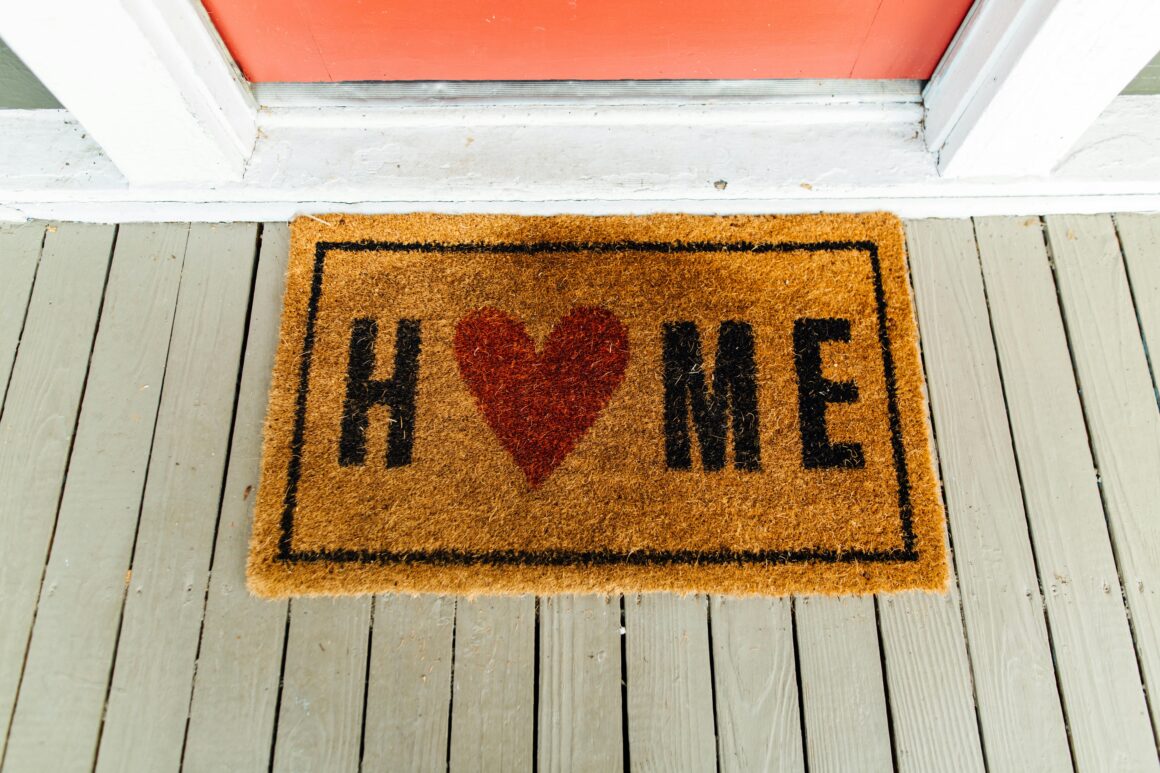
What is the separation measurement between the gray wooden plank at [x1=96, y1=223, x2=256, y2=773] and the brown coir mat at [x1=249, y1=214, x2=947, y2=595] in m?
0.10

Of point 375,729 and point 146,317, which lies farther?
point 146,317

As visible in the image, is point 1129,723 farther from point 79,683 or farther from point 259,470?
point 79,683

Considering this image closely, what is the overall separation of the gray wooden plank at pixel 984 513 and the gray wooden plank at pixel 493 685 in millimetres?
669

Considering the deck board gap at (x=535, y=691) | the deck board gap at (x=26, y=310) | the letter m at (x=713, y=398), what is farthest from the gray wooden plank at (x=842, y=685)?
the deck board gap at (x=26, y=310)

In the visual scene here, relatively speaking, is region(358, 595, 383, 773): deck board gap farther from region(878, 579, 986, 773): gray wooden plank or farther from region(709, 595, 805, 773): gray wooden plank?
region(878, 579, 986, 773): gray wooden plank

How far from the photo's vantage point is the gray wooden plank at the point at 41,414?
1077 millimetres

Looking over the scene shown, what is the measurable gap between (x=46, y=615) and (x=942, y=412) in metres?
1.44

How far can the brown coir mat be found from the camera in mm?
1075

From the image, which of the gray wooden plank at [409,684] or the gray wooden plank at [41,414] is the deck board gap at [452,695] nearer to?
the gray wooden plank at [409,684]

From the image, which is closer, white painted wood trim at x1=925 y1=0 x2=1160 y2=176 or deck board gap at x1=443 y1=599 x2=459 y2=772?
white painted wood trim at x1=925 y1=0 x2=1160 y2=176

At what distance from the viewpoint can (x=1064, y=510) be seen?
110cm

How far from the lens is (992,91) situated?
3.39ft

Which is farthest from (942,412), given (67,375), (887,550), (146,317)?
(67,375)

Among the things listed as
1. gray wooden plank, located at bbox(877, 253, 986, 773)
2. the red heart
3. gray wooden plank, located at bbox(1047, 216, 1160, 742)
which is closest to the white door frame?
gray wooden plank, located at bbox(1047, 216, 1160, 742)
